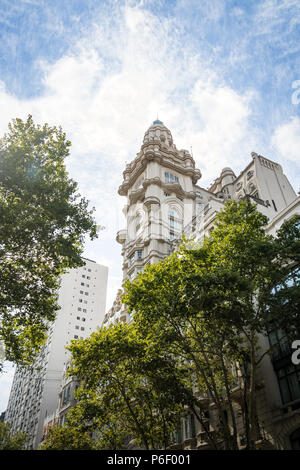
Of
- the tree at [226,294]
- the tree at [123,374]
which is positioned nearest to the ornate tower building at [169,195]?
the tree at [226,294]

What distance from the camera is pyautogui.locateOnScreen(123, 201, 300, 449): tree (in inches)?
631

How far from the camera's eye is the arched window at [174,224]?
152 feet

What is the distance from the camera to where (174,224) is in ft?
157

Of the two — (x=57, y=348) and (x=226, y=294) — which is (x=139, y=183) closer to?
(x=57, y=348)

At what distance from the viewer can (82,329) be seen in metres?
73.6

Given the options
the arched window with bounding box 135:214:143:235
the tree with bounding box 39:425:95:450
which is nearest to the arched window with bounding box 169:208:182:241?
the arched window with bounding box 135:214:143:235

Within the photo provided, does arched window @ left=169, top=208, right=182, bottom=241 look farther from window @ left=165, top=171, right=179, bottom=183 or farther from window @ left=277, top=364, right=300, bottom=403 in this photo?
window @ left=277, top=364, right=300, bottom=403

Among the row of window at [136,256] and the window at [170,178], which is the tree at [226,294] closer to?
the row of window at [136,256]

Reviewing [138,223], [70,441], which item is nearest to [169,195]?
[138,223]

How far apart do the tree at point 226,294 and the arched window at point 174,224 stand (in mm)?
25633

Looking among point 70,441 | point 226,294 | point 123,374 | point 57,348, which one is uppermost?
point 57,348

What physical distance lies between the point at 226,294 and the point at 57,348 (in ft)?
191

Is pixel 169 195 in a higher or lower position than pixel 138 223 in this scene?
higher
